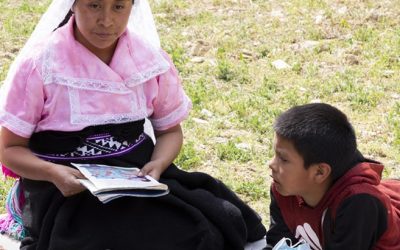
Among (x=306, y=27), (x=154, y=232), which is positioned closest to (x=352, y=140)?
(x=154, y=232)

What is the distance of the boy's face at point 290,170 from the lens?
383cm

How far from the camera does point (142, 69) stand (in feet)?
13.8

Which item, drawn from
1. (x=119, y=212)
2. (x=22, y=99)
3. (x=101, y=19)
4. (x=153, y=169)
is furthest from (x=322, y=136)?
(x=22, y=99)

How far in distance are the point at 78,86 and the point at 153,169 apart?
55cm

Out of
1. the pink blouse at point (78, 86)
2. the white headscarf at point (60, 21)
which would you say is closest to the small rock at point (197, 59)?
the white headscarf at point (60, 21)

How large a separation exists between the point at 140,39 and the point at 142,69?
0.64 ft

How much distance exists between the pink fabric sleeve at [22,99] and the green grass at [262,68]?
5.54 ft

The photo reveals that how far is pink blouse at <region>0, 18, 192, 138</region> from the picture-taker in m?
3.96

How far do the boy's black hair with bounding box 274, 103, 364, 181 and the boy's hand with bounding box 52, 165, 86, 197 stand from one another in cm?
93

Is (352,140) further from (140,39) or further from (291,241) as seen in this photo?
(140,39)

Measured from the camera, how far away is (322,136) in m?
3.75

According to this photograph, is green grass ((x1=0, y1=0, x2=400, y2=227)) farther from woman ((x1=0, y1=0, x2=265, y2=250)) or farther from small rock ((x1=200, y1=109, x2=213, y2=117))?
woman ((x1=0, y1=0, x2=265, y2=250))

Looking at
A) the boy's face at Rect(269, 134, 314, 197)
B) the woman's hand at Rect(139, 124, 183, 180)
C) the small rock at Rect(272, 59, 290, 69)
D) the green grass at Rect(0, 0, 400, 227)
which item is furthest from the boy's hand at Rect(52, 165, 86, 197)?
the small rock at Rect(272, 59, 290, 69)

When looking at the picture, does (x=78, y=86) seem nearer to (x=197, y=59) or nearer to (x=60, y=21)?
(x=60, y=21)
